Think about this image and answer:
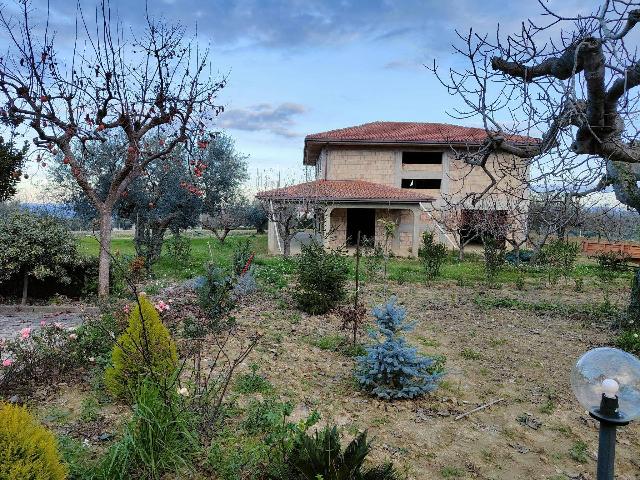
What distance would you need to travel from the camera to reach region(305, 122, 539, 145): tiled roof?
22562 mm

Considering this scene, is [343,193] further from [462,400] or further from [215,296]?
[462,400]

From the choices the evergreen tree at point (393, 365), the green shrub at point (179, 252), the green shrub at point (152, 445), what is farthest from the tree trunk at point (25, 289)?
the evergreen tree at point (393, 365)

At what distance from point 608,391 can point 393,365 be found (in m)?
2.48

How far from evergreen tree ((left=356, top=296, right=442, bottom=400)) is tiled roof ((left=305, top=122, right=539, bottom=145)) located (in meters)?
17.5

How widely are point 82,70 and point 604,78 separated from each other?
8.94 meters

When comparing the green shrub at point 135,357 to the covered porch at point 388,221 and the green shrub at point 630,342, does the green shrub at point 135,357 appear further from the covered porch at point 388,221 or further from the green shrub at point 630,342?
the covered porch at point 388,221

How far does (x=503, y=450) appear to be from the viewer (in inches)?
143

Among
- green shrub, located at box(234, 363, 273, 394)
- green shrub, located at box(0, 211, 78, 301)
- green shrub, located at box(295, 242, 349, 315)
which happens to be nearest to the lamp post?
green shrub, located at box(234, 363, 273, 394)

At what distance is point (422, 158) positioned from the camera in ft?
87.0

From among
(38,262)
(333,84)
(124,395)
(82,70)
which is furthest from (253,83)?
(124,395)

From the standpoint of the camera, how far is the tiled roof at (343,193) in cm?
1907

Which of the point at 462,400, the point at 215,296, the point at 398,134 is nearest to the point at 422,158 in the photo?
the point at 398,134

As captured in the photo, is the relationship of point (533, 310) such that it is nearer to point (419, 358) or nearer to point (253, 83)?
point (419, 358)

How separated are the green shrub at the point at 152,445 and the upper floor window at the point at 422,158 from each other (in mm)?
23638
